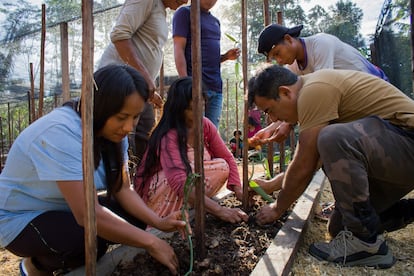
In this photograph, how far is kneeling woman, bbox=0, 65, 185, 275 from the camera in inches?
46.6

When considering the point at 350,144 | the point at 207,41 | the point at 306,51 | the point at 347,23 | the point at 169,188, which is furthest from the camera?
the point at 347,23

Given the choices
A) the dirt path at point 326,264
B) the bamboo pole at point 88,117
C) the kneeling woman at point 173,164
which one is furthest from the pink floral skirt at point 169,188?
the bamboo pole at point 88,117

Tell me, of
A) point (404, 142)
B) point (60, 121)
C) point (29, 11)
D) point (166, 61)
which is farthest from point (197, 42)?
point (166, 61)

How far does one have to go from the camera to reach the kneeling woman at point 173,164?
6.21 ft

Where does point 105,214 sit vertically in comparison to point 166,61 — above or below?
below

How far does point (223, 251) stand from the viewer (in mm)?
1562

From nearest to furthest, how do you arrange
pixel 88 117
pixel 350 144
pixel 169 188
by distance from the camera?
pixel 88 117
pixel 350 144
pixel 169 188

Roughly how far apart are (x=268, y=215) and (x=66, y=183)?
1.06m

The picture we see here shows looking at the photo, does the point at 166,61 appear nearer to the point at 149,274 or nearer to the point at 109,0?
the point at 109,0

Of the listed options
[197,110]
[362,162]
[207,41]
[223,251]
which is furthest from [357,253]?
[207,41]

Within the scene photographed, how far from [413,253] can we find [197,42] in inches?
54.2

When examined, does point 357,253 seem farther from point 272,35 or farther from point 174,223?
point 272,35

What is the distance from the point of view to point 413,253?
165cm

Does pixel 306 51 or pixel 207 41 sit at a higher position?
pixel 207 41
